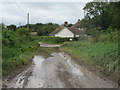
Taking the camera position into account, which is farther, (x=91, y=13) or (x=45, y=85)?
(x=91, y=13)

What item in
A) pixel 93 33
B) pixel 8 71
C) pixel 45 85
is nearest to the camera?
pixel 45 85

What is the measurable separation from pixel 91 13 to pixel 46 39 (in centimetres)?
1643

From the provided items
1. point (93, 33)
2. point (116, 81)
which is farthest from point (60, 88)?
point (93, 33)

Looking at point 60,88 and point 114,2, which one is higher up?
point 114,2

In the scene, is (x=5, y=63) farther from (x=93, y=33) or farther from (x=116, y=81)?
(x=93, y=33)

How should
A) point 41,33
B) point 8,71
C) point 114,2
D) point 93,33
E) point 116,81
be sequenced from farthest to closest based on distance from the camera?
point 41,33
point 93,33
point 114,2
point 8,71
point 116,81

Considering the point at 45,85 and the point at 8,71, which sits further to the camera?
the point at 8,71

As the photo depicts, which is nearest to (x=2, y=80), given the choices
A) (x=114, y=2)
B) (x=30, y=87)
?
(x=30, y=87)

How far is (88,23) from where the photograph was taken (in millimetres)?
63281

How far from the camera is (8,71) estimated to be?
507 inches

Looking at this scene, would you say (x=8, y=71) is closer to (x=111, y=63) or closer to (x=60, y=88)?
(x=60, y=88)

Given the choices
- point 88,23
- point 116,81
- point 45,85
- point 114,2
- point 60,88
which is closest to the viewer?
point 60,88

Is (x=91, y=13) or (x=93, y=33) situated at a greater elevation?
(x=91, y=13)

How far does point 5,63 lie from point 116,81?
22.0ft
